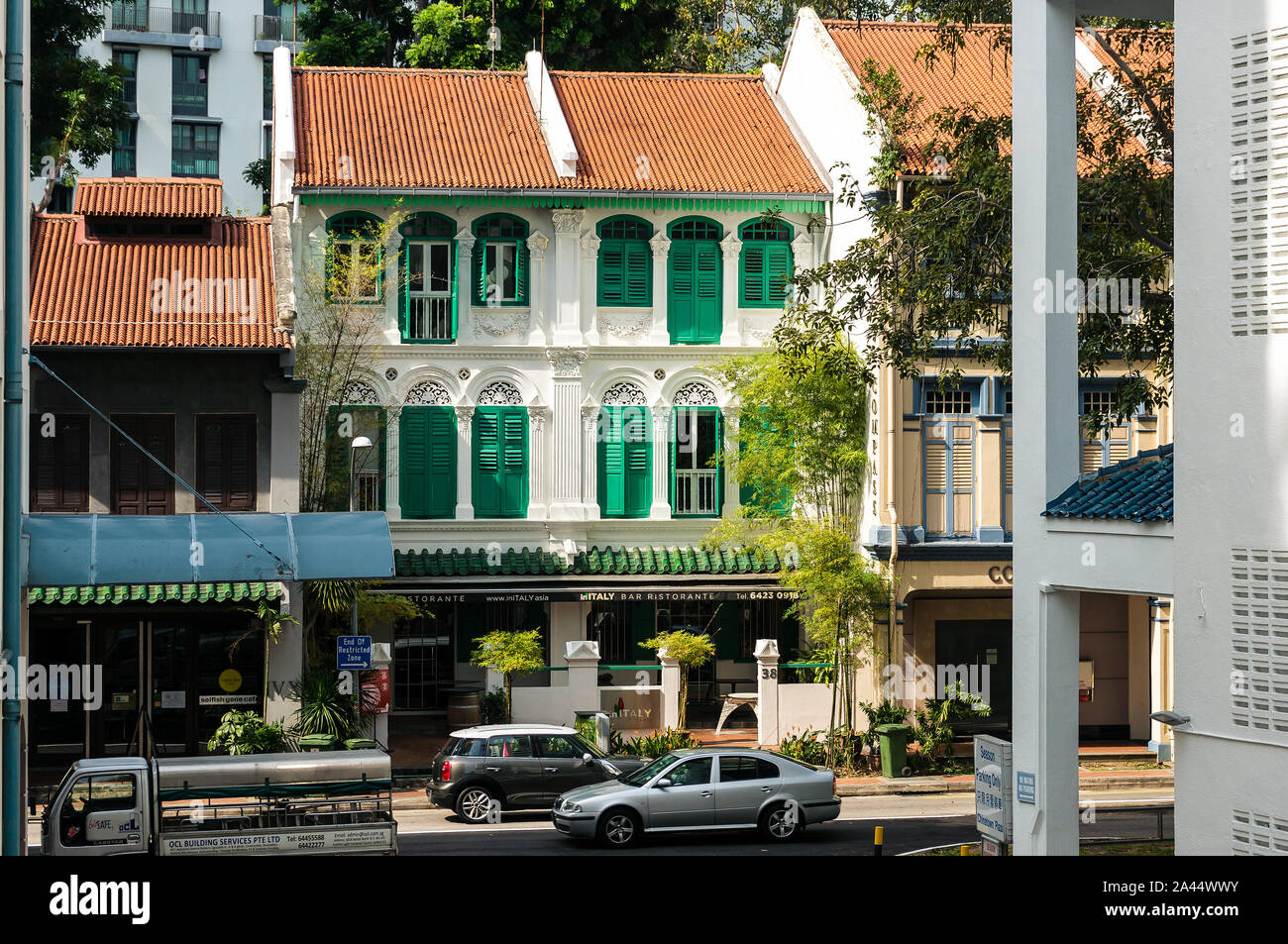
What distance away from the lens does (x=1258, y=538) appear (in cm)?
1305

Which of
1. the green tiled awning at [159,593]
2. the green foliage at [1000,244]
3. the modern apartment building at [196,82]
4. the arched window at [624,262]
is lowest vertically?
the green tiled awning at [159,593]

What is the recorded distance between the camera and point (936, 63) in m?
32.8

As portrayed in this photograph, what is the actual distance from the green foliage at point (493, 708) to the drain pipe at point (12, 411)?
1313 cm

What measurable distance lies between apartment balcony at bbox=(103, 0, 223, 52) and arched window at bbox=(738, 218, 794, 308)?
38.0m

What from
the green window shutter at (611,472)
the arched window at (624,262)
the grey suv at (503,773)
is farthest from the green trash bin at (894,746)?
the arched window at (624,262)

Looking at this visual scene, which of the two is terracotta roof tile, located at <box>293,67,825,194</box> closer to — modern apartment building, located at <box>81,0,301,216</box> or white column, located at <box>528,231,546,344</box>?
white column, located at <box>528,231,546,344</box>

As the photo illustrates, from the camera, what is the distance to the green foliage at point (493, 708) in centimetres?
2858

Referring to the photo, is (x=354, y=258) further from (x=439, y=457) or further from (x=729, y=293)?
(x=729, y=293)

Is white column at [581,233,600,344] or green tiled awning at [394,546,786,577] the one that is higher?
white column at [581,233,600,344]

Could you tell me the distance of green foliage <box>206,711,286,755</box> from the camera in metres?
25.0

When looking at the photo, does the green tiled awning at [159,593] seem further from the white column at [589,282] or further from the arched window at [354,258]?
the white column at [589,282]

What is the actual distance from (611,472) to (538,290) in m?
3.97

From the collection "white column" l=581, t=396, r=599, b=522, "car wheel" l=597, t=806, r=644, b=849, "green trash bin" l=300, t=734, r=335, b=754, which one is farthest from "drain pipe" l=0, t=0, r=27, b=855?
"white column" l=581, t=396, r=599, b=522
